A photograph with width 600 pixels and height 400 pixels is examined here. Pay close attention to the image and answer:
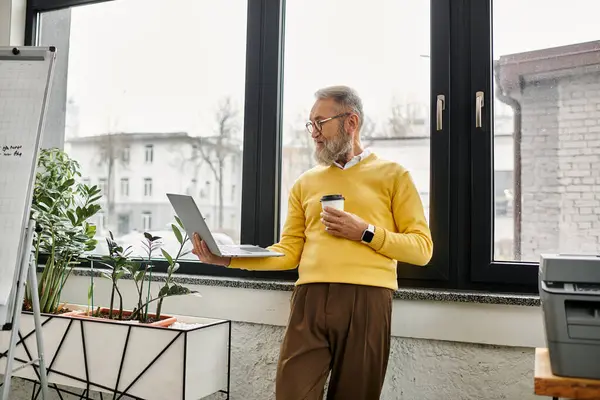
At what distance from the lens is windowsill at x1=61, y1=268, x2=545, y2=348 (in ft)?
6.47

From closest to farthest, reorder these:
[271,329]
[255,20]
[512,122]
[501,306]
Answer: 1. [501,306]
2. [512,122]
3. [271,329]
4. [255,20]

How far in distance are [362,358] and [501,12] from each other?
138 centimetres

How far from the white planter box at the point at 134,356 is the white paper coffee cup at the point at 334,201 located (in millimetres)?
709

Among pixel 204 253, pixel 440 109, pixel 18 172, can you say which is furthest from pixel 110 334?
pixel 440 109

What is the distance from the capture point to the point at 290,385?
6.07 feet

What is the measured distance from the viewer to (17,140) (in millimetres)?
2256

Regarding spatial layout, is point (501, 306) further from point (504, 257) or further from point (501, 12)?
point (501, 12)

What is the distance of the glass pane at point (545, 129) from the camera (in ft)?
6.67

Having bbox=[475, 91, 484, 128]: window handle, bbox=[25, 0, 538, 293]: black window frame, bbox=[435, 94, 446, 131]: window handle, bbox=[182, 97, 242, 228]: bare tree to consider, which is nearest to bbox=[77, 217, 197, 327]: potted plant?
bbox=[182, 97, 242, 228]: bare tree

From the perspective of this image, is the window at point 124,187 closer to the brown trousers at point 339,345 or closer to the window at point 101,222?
the window at point 101,222

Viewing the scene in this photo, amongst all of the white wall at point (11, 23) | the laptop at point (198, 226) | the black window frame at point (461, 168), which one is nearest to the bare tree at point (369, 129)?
the black window frame at point (461, 168)

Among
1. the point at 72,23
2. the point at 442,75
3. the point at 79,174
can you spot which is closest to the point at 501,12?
the point at 442,75

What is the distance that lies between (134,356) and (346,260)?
2.97 ft

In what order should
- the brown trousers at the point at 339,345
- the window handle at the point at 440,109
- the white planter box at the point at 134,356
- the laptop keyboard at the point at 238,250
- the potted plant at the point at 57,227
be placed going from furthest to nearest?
the potted plant at the point at 57,227 → the window handle at the point at 440,109 → the white planter box at the point at 134,356 → the laptop keyboard at the point at 238,250 → the brown trousers at the point at 339,345
